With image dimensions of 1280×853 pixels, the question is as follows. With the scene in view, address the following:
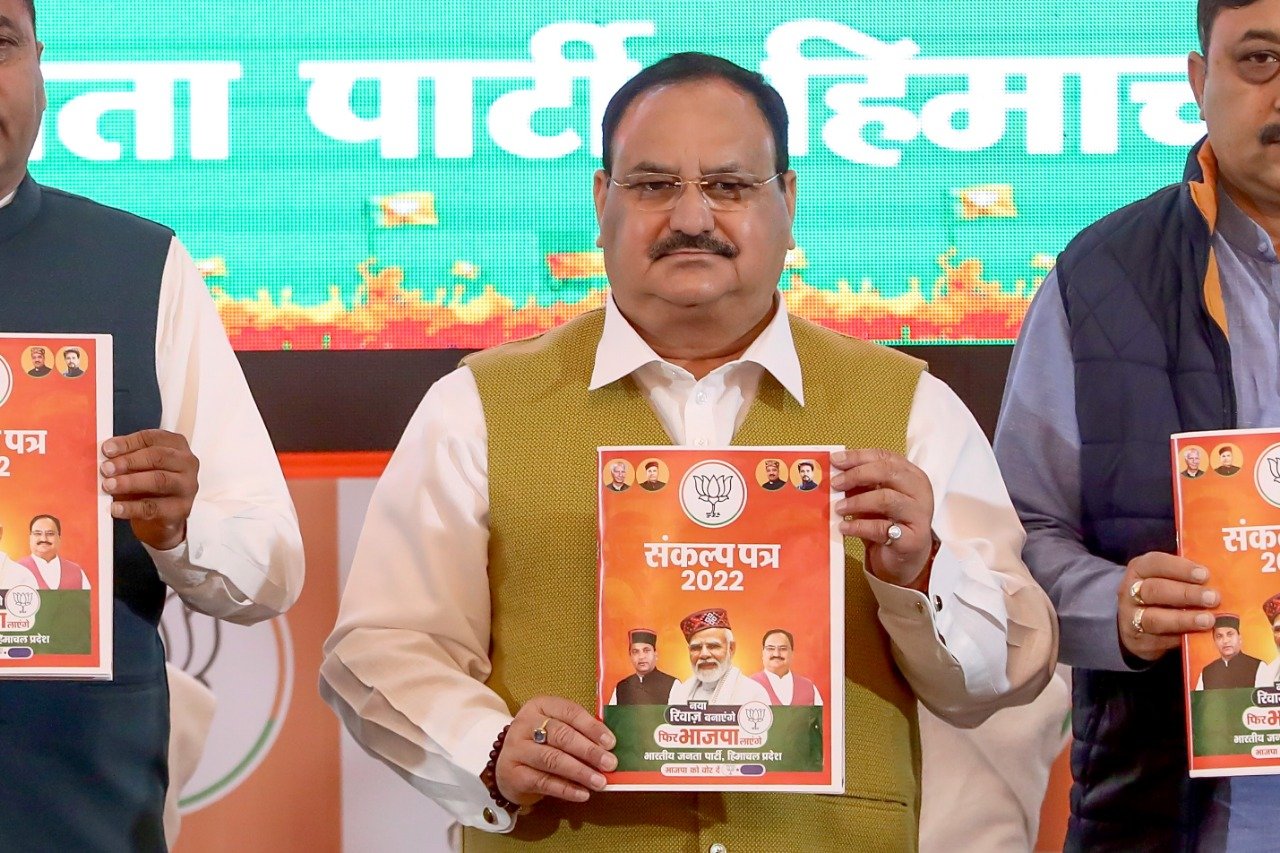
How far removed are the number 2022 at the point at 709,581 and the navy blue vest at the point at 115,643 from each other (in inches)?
29.5

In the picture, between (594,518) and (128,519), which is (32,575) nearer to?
(128,519)

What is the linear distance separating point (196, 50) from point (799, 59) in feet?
3.69

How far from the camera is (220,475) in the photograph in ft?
7.21

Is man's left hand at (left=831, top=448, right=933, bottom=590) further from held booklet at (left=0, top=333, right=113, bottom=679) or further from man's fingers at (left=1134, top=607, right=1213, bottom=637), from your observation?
held booklet at (left=0, top=333, right=113, bottom=679)

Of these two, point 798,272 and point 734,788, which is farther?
point 798,272

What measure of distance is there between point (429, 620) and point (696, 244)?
0.57 meters

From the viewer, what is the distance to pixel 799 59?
10.3ft

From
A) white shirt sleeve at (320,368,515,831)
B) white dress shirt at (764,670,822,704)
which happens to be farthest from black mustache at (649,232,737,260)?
white dress shirt at (764,670,822,704)

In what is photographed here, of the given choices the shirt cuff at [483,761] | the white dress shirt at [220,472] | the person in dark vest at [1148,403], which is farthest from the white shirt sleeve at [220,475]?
the person in dark vest at [1148,403]

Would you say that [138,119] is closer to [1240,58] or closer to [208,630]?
[208,630]

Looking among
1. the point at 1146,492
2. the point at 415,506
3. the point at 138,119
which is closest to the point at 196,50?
the point at 138,119

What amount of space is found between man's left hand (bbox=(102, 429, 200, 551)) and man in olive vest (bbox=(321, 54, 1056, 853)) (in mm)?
240

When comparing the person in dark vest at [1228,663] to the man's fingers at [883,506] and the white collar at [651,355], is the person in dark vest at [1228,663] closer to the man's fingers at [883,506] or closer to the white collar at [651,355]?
the man's fingers at [883,506]

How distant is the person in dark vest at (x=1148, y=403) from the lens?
214cm
